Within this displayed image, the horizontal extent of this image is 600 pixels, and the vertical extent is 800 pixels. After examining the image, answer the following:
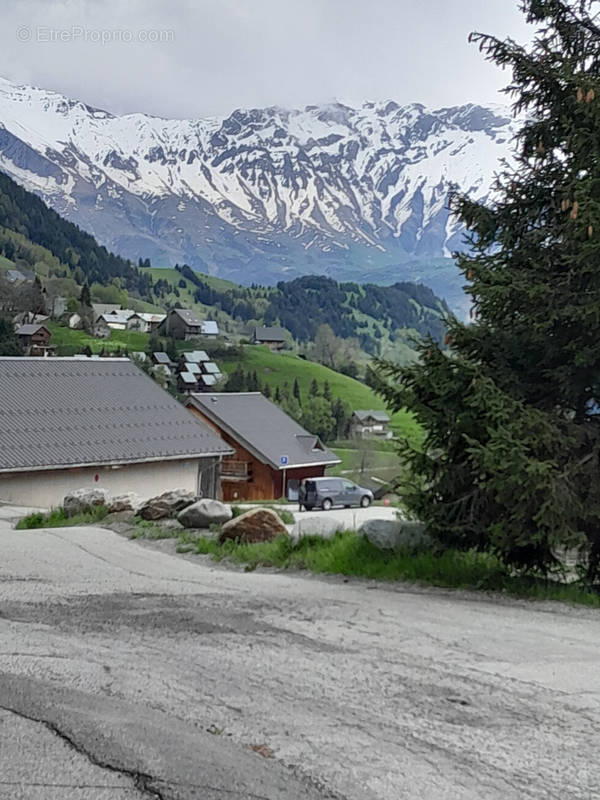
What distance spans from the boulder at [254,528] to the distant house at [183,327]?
143 meters

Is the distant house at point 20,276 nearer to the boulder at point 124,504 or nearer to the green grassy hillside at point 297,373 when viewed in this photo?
the green grassy hillside at point 297,373

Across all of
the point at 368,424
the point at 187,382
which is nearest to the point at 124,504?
the point at 368,424

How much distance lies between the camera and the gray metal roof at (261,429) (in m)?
60.5

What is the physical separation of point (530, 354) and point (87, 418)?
92.0 feet

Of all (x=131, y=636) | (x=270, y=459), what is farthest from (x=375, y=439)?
(x=131, y=636)

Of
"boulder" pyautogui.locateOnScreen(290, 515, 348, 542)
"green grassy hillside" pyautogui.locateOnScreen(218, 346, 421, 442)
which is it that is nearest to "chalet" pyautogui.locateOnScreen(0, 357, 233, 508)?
"boulder" pyautogui.locateOnScreen(290, 515, 348, 542)

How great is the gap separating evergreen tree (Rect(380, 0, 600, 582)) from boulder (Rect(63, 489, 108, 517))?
30.8 ft

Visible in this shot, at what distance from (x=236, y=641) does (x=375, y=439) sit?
9665 centimetres

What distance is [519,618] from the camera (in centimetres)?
876

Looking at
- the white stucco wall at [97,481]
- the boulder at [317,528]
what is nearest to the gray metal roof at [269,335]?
the white stucco wall at [97,481]

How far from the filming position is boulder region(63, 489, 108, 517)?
1811 centimetres

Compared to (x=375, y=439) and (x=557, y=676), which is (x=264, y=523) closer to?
(x=557, y=676)

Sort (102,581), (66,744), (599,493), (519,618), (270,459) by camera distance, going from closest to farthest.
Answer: (66,744) → (519,618) → (599,493) → (102,581) → (270,459)

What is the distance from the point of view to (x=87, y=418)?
3606 centimetres
